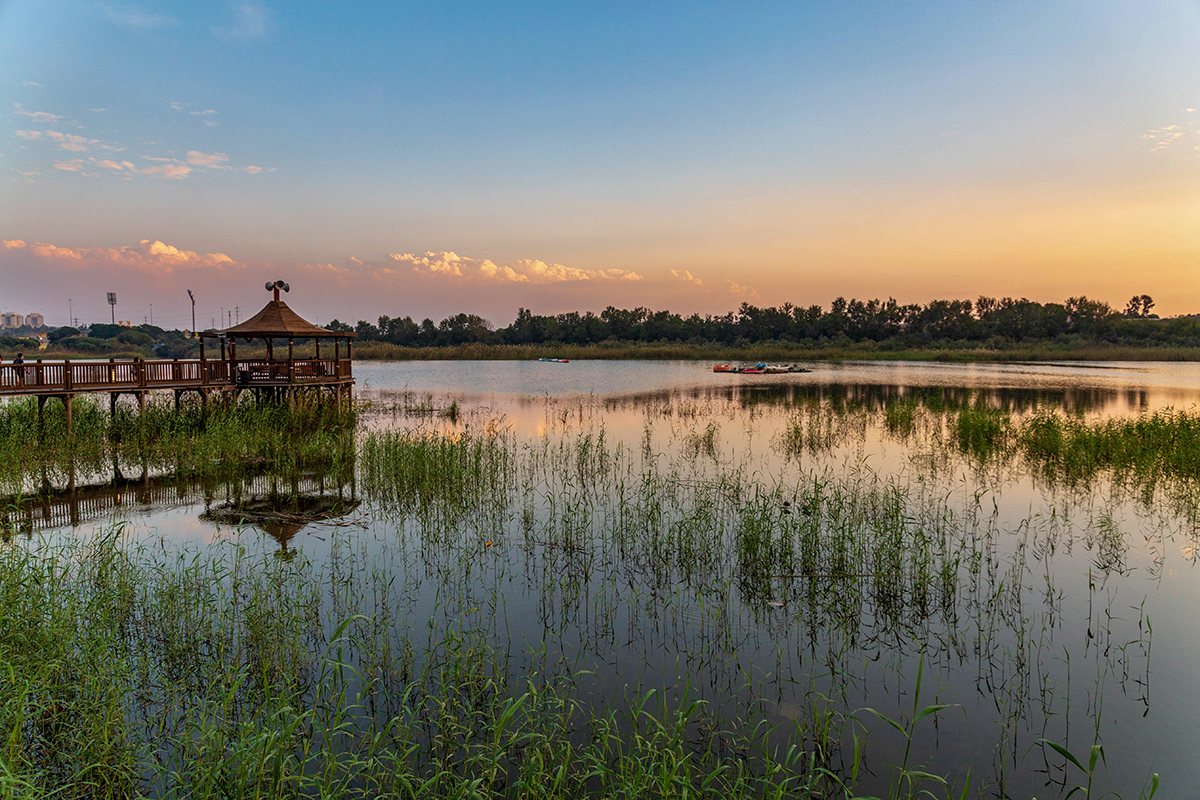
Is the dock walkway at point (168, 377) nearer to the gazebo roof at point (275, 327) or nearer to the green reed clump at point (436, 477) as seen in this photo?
the gazebo roof at point (275, 327)

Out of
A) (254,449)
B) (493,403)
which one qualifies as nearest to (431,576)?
(254,449)

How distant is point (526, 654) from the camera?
21.3 feet

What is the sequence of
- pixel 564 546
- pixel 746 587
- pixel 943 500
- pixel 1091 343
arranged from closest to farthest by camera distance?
1. pixel 746 587
2. pixel 564 546
3. pixel 943 500
4. pixel 1091 343

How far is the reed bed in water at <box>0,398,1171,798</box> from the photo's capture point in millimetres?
4449

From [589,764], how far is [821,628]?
3551 mm

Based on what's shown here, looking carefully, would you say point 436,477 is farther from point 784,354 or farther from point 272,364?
point 784,354

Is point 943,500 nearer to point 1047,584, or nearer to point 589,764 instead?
point 1047,584

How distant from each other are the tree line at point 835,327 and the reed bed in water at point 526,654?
322ft

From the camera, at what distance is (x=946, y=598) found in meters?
7.69

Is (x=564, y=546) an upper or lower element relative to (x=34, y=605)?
lower

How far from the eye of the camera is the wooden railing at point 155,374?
17.4 metres

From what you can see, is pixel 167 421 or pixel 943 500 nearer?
pixel 943 500

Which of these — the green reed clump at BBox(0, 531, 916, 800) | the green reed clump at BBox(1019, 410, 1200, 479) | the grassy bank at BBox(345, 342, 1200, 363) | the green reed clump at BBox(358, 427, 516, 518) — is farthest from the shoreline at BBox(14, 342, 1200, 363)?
the green reed clump at BBox(0, 531, 916, 800)

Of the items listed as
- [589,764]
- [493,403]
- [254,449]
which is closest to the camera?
[589,764]
